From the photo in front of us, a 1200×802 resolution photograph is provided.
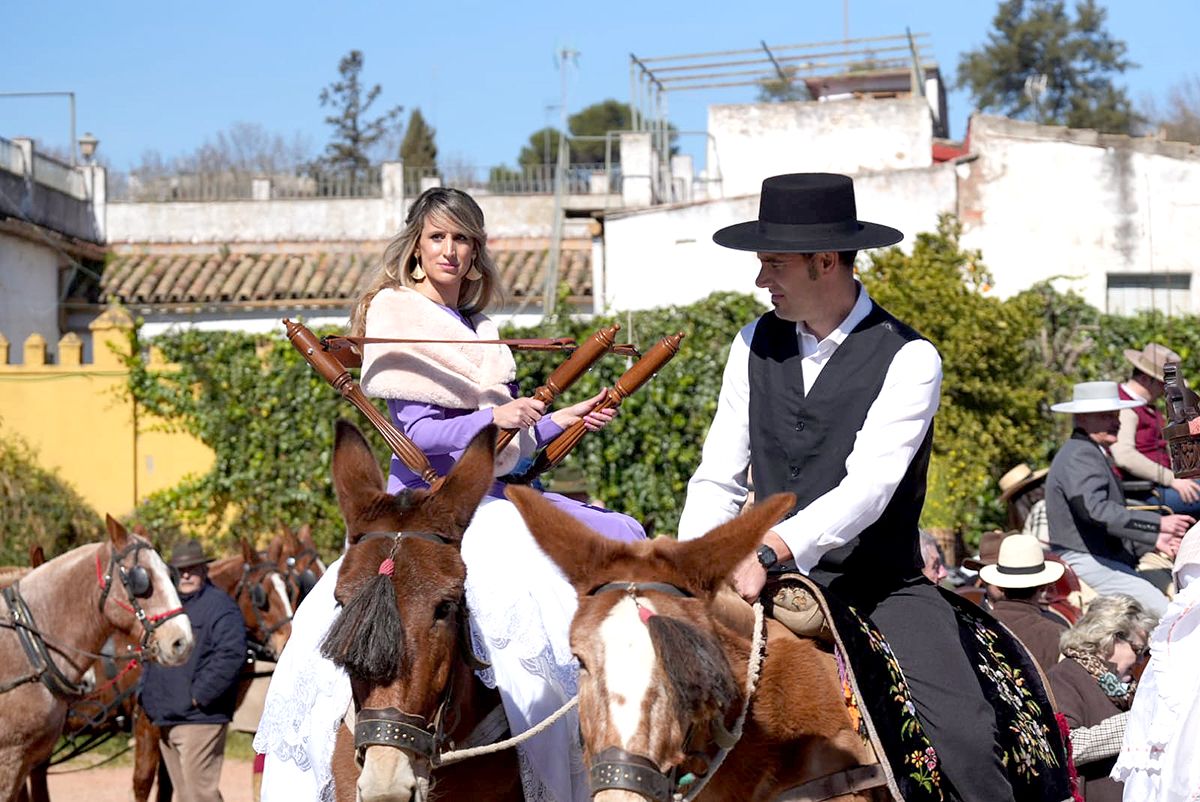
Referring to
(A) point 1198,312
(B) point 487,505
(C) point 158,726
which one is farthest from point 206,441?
(B) point 487,505

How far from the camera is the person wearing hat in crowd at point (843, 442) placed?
4242 mm

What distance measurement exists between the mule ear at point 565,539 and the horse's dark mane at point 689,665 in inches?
12.6

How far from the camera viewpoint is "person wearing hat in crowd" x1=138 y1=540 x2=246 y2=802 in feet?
33.4

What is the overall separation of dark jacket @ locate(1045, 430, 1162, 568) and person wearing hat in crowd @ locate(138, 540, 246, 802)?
5.73 metres

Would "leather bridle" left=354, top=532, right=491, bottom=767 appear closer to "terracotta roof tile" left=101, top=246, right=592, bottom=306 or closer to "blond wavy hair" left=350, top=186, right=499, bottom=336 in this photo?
"blond wavy hair" left=350, top=186, right=499, bottom=336

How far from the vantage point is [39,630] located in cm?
898

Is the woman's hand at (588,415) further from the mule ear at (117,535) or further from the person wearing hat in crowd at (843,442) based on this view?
the mule ear at (117,535)

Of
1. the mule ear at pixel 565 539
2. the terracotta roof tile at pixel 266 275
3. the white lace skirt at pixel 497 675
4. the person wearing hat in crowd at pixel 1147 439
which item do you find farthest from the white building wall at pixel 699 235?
the mule ear at pixel 565 539

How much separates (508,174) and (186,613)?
80.7 ft

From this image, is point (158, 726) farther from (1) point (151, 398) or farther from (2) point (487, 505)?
(1) point (151, 398)

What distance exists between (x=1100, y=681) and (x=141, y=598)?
601cm

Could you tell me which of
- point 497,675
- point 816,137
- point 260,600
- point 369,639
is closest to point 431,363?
point 497,675

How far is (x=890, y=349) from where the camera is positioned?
4.55 meters

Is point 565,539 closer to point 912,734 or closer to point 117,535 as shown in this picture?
point 912,734
